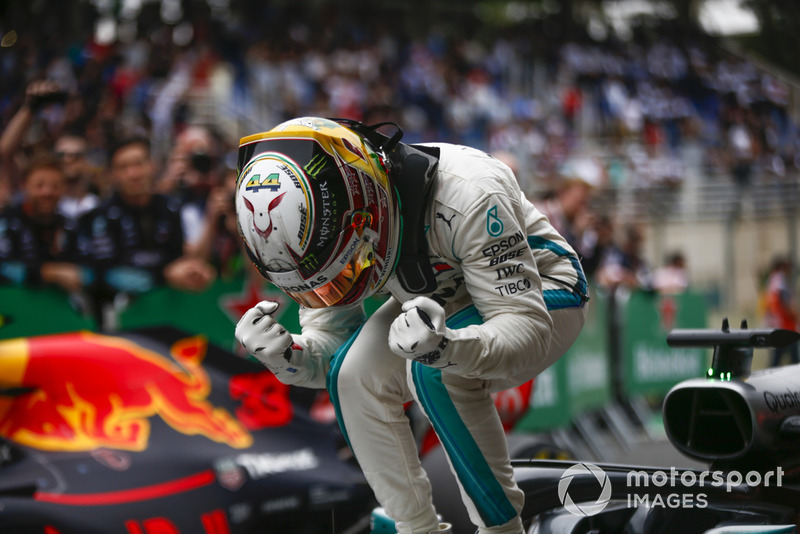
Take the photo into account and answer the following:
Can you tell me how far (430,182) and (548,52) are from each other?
21518mm

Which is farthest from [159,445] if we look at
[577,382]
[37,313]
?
[577,382]

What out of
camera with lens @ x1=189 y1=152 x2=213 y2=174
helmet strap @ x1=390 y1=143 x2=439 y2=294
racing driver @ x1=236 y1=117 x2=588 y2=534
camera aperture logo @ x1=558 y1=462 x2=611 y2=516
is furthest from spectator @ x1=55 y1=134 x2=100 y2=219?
camera aperture logo @ x1=558 y1=462 x2=611 y2=516

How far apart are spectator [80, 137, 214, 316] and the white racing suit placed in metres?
2.68

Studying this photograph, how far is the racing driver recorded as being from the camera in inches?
86.2

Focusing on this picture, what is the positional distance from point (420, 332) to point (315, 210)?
40cm

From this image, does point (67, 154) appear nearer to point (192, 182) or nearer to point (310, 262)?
point (192, 182)

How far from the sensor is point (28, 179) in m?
4.98

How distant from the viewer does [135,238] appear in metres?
5.22

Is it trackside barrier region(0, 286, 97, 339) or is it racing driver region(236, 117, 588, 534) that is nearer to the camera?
racing driver region(236, 117, 588, 534)

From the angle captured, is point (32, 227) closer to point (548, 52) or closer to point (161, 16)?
point (161, 16)

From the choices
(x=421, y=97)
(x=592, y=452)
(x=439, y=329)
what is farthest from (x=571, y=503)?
(x=421, y=97)

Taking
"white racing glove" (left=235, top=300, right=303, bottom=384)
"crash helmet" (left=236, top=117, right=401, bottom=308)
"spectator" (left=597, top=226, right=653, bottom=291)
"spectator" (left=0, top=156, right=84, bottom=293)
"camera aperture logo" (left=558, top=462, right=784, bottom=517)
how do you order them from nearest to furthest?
"crash helmet" (left=236, top=117, right=401, bottom=308)
"white racing glove" (left=235, top=300, right=303, bottom=384)
"camera aperture logo" (left=558, top=462, right=784, bottom=517)
"spectator" (left=0, top=156, right=84, bottom=293)
"spectator" (left=597, top=226, right=653, bottom=291)

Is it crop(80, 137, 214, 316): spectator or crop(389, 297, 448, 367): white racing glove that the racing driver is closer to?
crop(389, 297, 448, 367): white racing glove

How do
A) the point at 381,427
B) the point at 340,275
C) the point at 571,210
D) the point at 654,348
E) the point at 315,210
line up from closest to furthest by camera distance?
the point at 315,210, the point at 340,275, the point at 381,427, the point at 571,210, the point at 654,348
